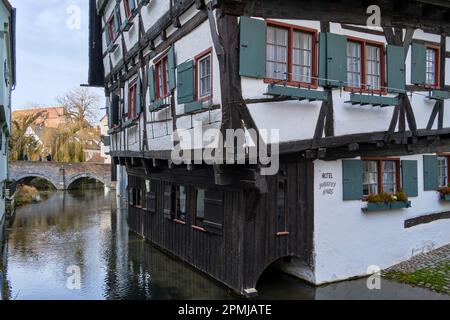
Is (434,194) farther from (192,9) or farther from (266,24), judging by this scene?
(192,9)

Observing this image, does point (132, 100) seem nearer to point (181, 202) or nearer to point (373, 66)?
point (181, 202)

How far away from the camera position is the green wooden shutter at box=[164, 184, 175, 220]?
11.7 m

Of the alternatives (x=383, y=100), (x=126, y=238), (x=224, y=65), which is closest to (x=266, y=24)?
(x=224, y=65)

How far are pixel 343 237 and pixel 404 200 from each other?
1.83m

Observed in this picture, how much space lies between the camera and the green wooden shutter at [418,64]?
957cm

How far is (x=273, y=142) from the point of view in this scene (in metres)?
7.53

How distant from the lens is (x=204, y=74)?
26.5 feet

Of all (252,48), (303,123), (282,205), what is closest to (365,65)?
(303,123)

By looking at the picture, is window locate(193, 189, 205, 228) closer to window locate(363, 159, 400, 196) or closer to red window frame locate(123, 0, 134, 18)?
window locate(363, 159, 400, 196)

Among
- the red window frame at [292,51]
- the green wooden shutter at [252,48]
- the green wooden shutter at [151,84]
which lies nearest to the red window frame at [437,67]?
the red window frame at [292,51]

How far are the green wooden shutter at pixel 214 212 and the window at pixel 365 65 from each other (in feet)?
11.3

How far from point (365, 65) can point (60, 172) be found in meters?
31.6

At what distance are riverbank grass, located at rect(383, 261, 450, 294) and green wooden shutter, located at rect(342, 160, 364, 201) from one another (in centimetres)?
184

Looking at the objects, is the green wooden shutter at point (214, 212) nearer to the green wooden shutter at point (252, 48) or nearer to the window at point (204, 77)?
the window at point (204, 77)
